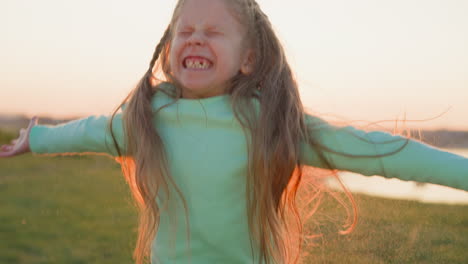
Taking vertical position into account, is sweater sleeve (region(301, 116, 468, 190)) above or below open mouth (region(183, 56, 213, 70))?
below

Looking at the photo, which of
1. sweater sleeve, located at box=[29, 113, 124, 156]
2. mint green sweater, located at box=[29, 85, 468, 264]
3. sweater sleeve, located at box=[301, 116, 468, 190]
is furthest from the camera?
sweater sleeve, located at box=[29, 113, 124, 156]

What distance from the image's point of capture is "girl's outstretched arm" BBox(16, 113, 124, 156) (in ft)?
7.38

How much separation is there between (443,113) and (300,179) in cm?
64

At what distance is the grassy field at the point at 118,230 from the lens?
113 inches

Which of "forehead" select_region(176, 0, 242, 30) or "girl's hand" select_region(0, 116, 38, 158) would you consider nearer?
"forehead" select_region(176, 0, 242, 30)

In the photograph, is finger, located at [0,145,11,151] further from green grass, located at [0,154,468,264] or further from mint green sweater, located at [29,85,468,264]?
green grass, located at [0,154,468,264]

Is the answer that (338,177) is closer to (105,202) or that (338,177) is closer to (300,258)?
(300,258)

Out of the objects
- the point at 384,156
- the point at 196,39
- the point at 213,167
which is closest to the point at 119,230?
the point at 213,167

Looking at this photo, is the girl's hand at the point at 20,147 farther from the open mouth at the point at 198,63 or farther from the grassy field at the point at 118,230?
the grassy field at the point at 118,230

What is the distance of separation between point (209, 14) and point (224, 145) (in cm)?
59

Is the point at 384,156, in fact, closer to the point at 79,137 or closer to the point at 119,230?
the point at 79,137

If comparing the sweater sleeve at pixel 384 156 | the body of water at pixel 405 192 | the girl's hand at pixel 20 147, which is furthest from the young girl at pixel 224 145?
the body of water at pixel 405 192

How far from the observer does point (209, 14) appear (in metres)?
2.13

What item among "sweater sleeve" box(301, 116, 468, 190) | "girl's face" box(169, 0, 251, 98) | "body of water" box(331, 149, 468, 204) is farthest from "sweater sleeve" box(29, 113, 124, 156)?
"body of water" box(331, 149, 468, 204)
